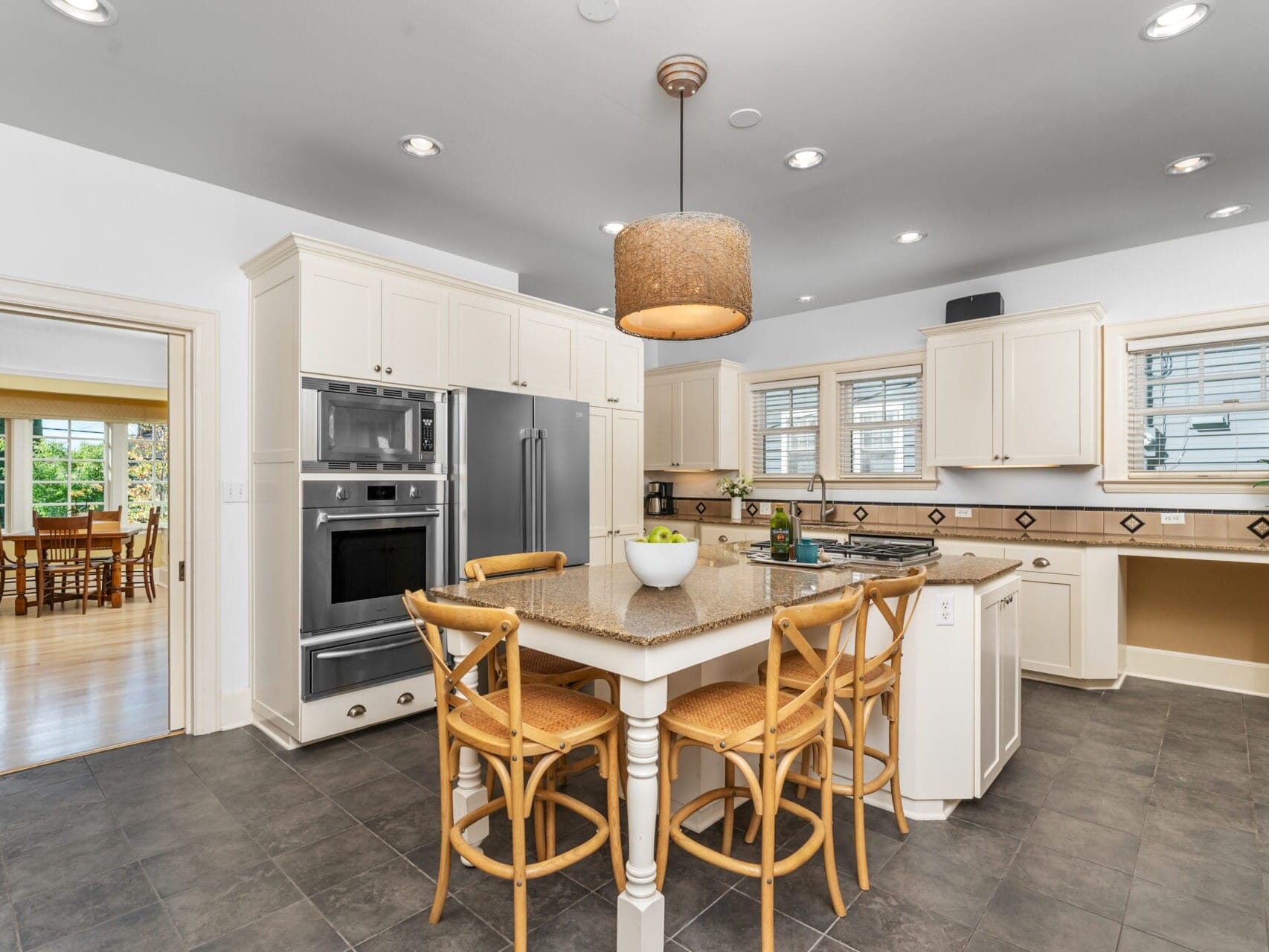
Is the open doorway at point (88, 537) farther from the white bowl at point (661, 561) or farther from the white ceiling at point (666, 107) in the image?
the white bowl at point (661, 561)

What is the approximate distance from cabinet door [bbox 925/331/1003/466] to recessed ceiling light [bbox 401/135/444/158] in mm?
3499

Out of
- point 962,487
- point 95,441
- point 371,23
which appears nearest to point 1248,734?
point 962,487

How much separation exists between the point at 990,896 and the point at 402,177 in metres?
3.66

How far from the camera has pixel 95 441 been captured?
7715mm

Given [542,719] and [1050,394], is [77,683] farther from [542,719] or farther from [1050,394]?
[1050,394]

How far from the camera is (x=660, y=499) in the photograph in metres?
6.54

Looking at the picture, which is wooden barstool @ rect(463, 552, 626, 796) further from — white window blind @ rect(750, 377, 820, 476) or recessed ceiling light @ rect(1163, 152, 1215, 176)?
white window blind @ rect(750, 377, 820, 476)

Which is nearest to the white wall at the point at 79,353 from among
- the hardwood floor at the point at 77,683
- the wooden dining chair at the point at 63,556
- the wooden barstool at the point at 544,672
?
the wooden dining chair at the point at 63,556

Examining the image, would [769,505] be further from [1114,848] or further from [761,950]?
[761,950]

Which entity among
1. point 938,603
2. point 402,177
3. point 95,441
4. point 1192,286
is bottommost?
point 938,603

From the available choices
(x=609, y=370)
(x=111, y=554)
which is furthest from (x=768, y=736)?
(x=111, y=554)

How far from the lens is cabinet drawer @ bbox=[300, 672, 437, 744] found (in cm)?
300

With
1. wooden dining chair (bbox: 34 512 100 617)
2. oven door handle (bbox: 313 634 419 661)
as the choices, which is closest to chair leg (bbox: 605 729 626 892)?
oven door handle (bbox: 313 634 419 661)

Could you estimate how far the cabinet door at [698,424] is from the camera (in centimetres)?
596
